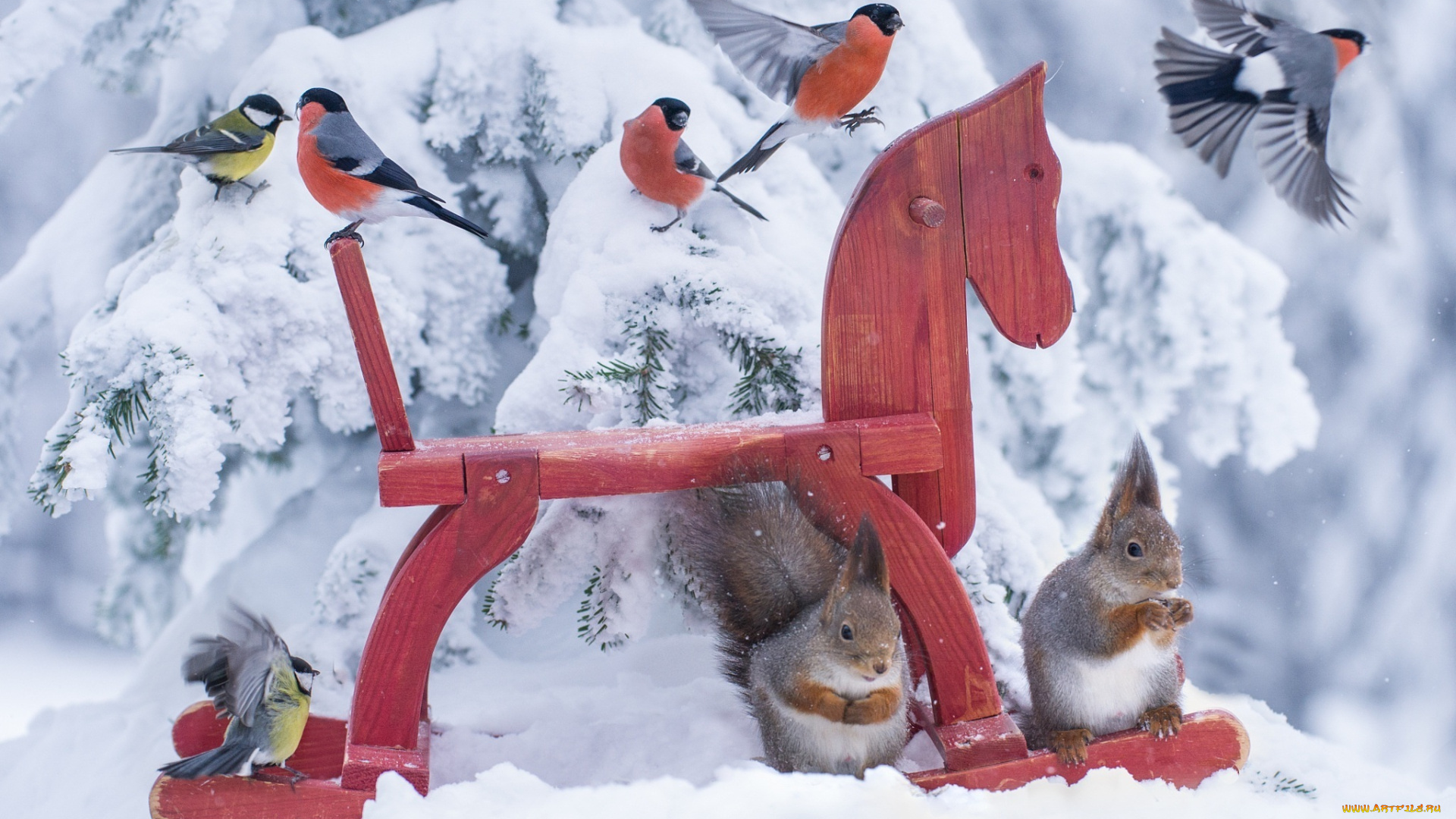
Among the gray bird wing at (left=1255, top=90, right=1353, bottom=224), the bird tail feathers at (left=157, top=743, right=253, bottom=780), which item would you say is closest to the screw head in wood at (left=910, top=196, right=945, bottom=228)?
the gray bird wing at (left=1255, top=90, right=1353, bottom=224)

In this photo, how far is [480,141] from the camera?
1746 millimetres

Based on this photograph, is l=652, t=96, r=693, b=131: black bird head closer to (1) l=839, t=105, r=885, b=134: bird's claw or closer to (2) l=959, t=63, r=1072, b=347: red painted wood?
(1) l=839, t=105, r=885, b=134: bird's claw

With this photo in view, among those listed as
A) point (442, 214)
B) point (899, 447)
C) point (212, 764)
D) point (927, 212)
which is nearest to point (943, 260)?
point (927, 212)

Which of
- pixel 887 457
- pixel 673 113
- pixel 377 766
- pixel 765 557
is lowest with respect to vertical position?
pixel 377 766

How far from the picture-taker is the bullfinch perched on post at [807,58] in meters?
1.16

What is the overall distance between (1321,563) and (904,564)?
5.29 ft

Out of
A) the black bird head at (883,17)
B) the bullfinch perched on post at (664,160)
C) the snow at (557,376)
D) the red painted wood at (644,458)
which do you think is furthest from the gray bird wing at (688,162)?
the red painted wood at (644,458)

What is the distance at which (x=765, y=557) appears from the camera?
1174mm

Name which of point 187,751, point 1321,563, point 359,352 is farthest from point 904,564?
point 1321,563

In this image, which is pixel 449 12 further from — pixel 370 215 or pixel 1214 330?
pixel 1214 330

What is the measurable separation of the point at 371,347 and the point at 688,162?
0.60 m

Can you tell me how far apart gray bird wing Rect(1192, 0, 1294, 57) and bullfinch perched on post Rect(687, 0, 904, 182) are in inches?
17.8

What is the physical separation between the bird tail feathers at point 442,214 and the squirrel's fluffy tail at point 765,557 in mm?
393

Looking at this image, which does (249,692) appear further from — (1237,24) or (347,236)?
(1237,24)
